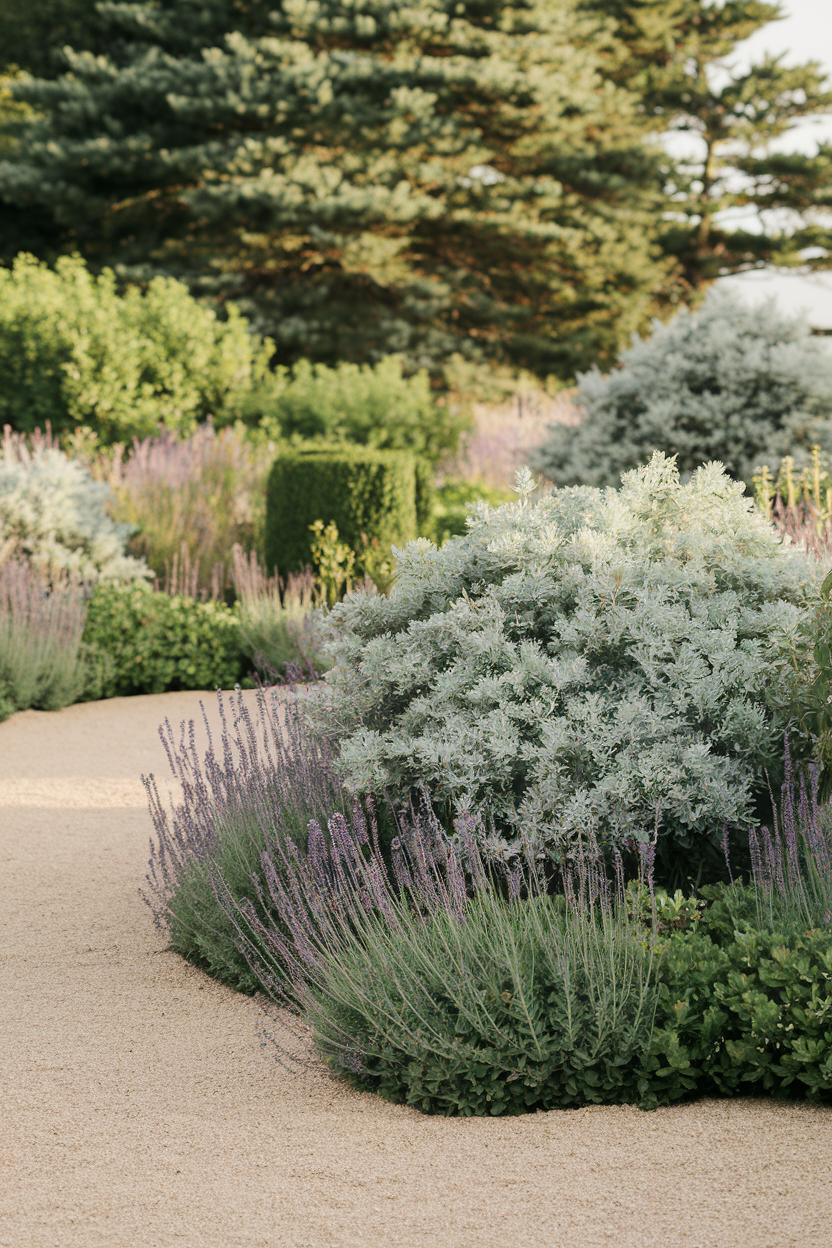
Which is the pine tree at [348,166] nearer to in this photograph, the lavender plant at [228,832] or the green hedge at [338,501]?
the green hedge at [338,501]

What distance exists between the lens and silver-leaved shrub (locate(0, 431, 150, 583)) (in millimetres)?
9359

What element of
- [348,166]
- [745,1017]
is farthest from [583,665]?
[348,166]

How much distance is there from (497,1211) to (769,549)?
256cm

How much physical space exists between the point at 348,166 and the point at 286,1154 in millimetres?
18910

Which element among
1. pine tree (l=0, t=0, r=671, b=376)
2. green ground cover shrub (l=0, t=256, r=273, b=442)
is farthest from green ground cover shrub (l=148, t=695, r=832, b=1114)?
pine tree (l=0, t=0, r=671, b=376)

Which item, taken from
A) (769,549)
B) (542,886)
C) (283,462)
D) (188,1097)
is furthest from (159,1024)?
(283,462)

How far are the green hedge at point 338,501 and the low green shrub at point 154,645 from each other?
1.31 metres

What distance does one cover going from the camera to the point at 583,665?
13.3 ft

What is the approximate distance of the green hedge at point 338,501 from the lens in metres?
10.0

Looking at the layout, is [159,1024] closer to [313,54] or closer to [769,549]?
[769,549]

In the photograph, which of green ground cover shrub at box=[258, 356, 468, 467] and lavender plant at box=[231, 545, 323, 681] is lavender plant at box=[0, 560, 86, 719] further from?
green ground cover shrub at box=[258, 356, 468, 467]

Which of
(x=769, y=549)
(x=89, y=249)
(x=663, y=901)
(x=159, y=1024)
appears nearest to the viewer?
(x=663, y=901)

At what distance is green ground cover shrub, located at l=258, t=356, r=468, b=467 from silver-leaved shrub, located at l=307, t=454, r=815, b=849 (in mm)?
9134

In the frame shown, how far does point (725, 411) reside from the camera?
31.7ft
